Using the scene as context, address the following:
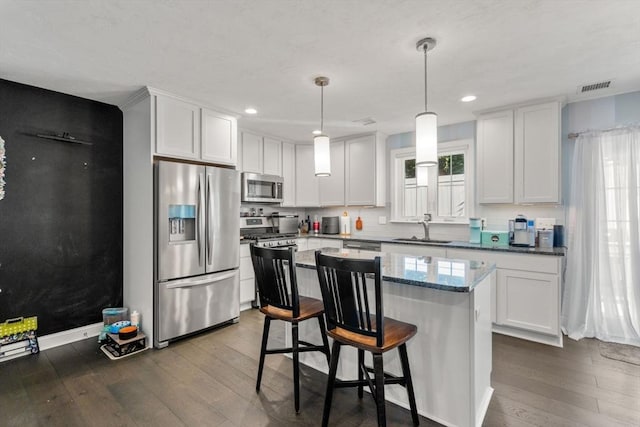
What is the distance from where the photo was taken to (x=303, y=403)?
81.6 inches

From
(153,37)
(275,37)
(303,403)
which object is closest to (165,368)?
(303,403)

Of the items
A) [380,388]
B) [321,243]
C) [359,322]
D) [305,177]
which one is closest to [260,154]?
[305,177]

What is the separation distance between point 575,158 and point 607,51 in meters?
1.31

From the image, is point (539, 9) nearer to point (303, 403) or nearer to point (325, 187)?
point (303, 403)

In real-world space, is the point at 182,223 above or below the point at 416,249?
above

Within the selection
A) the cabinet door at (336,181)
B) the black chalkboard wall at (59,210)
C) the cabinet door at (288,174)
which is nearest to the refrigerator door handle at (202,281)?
the black chalkboard wall at (59,210)

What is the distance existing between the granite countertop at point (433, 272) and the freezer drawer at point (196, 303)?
1.38 meters

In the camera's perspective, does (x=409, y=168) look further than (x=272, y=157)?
No

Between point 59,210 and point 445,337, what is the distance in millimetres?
3672

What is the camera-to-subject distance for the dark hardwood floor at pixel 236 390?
1919 mm

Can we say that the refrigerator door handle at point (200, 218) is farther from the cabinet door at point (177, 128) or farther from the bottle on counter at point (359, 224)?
the bottle on counter at point (359, 224)

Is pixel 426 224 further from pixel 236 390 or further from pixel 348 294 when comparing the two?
pixel 236 390

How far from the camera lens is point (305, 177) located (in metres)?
5.17

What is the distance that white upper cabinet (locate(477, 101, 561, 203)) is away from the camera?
323 cm
